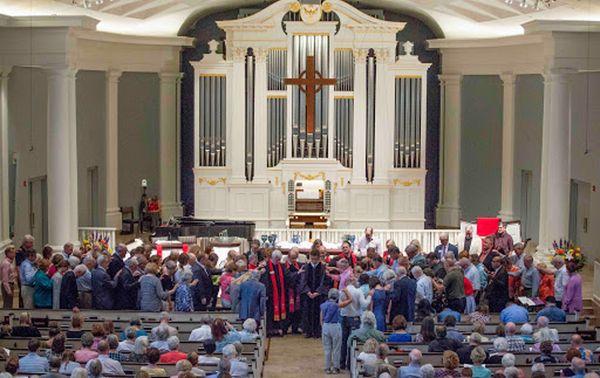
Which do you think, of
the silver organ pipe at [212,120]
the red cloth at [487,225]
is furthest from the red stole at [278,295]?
the silver organ pipe at [212,120]

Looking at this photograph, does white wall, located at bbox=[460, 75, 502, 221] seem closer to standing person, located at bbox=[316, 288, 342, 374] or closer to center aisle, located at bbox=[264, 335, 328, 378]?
center aisle, located at bbox=[264, 335, 328, 378]

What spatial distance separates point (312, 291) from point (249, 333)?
13.1 ft

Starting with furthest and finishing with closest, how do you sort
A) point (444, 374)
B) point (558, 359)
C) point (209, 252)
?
point (209, 252)
point (558, 359)
point (444, 374)

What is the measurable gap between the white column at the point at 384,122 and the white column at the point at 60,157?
8.72 metres

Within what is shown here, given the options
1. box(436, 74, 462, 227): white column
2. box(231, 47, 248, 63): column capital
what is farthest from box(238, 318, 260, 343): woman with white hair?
box(436, 74, 462, 227): white column

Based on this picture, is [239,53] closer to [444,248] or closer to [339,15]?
[339,15]

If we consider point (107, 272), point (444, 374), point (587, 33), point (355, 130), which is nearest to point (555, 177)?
point (587, 33)

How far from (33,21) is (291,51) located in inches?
311

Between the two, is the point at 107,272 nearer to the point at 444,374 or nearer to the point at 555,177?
the point at 444,374

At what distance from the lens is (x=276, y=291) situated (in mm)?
20859

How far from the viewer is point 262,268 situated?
2059cm

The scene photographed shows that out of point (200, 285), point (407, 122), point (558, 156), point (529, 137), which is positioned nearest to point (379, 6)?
point (407, 122)

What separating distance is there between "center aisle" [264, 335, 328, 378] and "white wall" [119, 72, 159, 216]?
1367cm

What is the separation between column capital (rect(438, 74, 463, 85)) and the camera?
32812 mm
